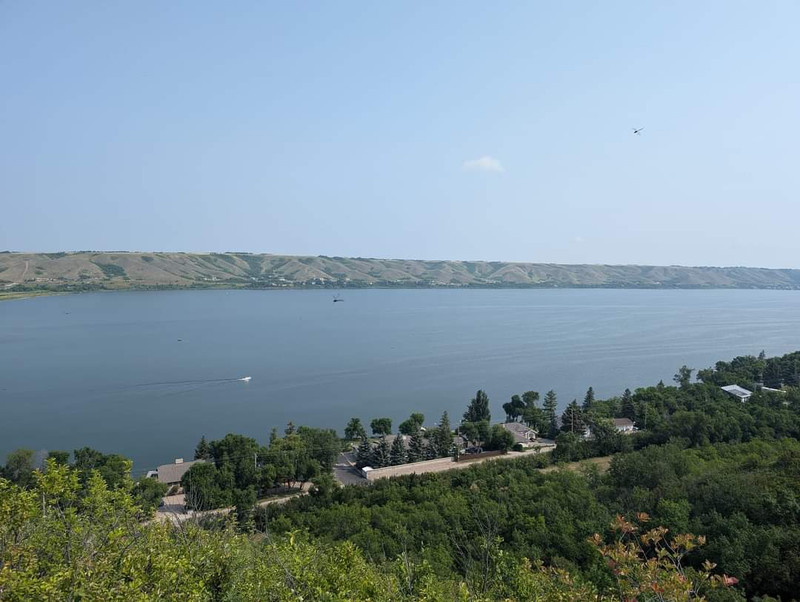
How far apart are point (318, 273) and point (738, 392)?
72878 millimetres

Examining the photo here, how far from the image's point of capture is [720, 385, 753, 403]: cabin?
52.3ft

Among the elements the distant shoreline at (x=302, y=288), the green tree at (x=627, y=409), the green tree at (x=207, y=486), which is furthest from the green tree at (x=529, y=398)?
the distant shoreline at (x=302, y=288)

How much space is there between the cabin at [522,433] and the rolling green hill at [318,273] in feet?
192

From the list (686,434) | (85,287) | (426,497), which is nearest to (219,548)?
(426,497)

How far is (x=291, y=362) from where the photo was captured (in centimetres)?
2430

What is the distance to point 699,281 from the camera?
97125mm

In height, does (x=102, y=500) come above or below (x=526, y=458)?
above

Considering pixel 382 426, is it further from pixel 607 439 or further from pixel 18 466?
pixel 18 466

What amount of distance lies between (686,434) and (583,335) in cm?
2106

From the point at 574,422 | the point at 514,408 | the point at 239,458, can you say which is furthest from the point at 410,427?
the point at 239,458

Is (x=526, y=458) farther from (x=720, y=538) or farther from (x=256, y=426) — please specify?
(x=256, y=426)

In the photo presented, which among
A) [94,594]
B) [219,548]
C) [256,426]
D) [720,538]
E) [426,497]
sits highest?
[94,594]

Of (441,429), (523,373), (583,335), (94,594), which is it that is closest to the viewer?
(94,594)

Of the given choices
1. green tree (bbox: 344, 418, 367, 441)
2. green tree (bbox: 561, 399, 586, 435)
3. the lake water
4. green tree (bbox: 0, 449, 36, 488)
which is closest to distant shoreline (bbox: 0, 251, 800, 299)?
the lake water
